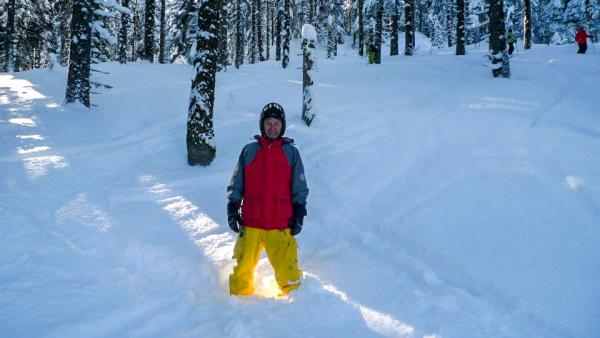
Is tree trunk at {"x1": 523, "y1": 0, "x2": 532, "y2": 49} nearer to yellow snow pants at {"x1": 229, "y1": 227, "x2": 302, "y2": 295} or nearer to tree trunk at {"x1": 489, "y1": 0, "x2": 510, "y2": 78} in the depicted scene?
tree trunk at {"x1": 489, "y1": 0, "x2": 510, "y2": 78}

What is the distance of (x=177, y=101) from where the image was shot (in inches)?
519

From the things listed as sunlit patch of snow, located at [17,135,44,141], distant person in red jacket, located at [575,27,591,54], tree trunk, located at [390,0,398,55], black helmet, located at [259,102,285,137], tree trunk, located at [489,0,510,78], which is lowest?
sunlit patch of snow, located at [17,135,44,141]

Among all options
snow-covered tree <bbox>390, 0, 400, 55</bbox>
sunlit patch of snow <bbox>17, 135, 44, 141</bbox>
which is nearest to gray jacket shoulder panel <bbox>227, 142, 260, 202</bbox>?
sunlit patch of snow <bbox>17, 135, 44, 141</bbox>

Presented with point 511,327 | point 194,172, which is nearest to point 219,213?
point 194,172

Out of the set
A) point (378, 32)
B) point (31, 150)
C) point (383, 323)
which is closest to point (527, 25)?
point (378, 32)

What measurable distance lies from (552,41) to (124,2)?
1854 inches

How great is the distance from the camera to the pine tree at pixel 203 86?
26.1ft

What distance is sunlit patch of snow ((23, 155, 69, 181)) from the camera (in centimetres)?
708

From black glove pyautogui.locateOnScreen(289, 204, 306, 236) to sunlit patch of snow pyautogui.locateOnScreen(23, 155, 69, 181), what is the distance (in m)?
5.12

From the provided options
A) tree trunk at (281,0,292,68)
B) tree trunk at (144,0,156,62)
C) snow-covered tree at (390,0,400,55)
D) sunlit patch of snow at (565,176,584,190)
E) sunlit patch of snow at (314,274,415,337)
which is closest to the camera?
sunlit patch of snow at (314,274,415,337)

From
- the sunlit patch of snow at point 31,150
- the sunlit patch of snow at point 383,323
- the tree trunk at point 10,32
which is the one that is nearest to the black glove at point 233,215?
the sunlit patch of snow at point 383,323

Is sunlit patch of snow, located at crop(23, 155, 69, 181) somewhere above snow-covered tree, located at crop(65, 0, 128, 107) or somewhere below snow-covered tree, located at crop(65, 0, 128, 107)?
below

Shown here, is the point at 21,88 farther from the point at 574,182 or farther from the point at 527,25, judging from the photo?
the point at 527,25

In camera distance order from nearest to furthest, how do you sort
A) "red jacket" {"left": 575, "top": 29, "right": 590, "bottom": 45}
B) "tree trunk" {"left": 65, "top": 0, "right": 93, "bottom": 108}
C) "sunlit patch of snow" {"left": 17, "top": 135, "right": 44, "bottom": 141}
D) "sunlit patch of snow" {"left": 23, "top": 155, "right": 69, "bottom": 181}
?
"sunlit patch of snow" {"left": 23, "top": 155, "right": 69, "bottom": 181}, "sunlit patch of snow" {"left": 17, "top": 135, "right": 44, "bottom": 141}, "tree trunk" {"left": 65, "top": 0, "right": 93, "bottom": 108}, "red jacket" {"left": 575, "top": 29, "right": 590, "bottom": 45}
